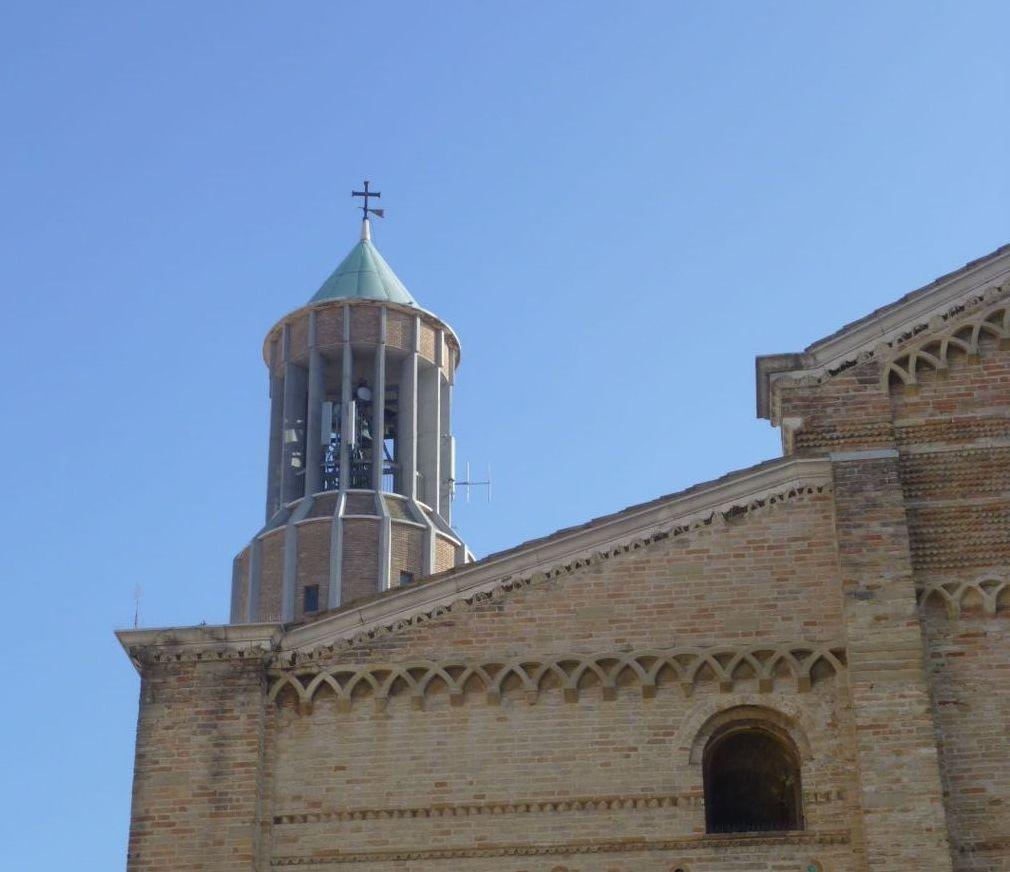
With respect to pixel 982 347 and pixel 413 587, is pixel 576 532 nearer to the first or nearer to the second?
pixel 413 587

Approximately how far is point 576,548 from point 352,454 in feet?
69.6

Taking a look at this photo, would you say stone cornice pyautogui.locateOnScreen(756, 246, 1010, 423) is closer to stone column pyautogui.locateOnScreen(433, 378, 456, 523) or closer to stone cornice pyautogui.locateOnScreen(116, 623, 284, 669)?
stone cornice pyautogui.locateOnScreen(116, 623, 284, 669)

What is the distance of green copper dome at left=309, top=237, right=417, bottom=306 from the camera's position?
42812 mm

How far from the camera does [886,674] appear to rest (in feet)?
61.1

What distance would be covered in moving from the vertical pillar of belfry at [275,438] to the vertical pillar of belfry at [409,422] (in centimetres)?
269

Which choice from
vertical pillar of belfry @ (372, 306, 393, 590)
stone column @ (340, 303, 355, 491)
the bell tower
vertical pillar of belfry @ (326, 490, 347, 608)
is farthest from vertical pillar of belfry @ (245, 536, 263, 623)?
vertical pillar of belfry @ (372, 306, 393, 590)

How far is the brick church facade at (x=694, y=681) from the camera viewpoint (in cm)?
1844

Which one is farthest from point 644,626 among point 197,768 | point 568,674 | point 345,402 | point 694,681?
point 345,402

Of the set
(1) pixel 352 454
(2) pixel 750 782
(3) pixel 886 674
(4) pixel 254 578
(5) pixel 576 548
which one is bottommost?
(2) pixel 750 782

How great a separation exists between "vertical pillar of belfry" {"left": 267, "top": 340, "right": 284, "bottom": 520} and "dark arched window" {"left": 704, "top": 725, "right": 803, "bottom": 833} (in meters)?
22.4

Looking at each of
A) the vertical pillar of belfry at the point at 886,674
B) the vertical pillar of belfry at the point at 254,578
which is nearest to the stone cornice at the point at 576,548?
the vertical pillar of belfry at the point at 886,674

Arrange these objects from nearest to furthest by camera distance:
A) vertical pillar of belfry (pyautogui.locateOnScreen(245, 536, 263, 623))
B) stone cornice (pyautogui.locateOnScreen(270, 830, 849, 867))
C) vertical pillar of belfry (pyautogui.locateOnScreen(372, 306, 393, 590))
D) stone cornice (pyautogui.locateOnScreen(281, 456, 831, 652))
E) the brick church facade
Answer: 1. stone cornice (pyautogui.locateOnScreen(270, 830, 849, 867))
2. the brick church facade
3. stone cornice (pyautogui.locateOnScreen(281, 456, 831, 652))
4. vertical pillar of belfry (pyautogui.locateOnScreen(372, 306, 393, 590))
5. vertical pillar of belfry (pyautogui.locateOnScreen(245, 536, 263, 623))

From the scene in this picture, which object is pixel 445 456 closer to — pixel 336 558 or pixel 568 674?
pixel 336 558

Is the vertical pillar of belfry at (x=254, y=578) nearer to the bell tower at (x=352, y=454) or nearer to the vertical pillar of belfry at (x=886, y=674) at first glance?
the bell tower at (x=352, y=454)
